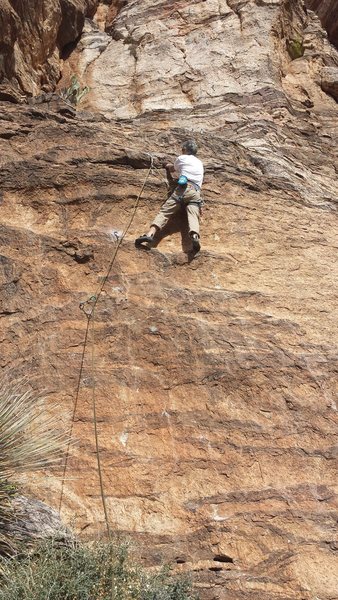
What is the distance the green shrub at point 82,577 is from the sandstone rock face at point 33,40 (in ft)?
25.0

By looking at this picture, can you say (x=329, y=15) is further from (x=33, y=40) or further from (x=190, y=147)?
(x=190, y=147)

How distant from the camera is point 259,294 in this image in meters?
10.5

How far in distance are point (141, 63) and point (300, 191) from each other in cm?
522

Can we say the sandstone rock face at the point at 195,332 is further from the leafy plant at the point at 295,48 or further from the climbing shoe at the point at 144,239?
the leafy plant at the point at 295,48

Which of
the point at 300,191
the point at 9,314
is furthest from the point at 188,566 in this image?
the point at 300,191

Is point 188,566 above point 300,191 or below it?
below

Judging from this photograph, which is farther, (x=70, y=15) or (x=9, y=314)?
(x=70, y=15)

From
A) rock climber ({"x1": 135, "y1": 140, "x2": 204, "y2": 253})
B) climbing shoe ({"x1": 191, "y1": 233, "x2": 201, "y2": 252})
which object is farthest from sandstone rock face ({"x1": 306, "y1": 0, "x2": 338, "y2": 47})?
climbing shoe ({"x1": 191, "y1": 233, "x2": 201, "y2": 252})

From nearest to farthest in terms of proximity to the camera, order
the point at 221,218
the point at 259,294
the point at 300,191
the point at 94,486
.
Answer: the point at 94,486 < the point at 259,294 < the point at 221,218 < the point at 300,191

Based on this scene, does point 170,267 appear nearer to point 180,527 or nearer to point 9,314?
point 9,314

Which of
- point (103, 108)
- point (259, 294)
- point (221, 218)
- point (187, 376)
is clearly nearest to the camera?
point (187, 376)

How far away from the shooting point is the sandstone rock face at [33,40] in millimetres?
13758

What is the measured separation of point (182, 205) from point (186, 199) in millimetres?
125

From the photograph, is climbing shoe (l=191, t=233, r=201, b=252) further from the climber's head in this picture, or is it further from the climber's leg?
the climber's head
